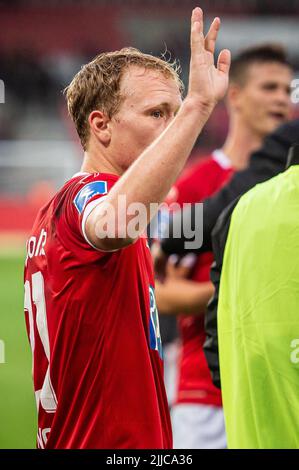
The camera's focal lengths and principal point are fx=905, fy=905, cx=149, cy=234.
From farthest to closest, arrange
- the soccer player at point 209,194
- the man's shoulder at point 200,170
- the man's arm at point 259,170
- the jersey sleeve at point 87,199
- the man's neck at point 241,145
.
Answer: the man's neck at point 241,145 → the man's shoulder at point 200,170 → the soccer player at point 209,194 → the man's arm at point 259,170 → the jersey sleeve at point 87,199

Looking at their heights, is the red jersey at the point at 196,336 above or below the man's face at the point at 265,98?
below

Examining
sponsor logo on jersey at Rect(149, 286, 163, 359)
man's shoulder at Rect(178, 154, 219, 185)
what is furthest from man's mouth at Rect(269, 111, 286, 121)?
sponsor logo on jersey at Rect(149, 286, 163, 359)

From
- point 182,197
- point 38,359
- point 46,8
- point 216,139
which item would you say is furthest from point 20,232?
point 38,359

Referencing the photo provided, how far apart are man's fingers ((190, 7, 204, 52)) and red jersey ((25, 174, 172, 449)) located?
1.33ft

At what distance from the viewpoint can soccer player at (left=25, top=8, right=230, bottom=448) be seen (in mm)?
2002

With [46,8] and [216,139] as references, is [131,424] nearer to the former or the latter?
[216,139]

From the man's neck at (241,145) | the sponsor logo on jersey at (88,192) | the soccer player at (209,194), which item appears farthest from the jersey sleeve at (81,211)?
the man's neck at (241,145)

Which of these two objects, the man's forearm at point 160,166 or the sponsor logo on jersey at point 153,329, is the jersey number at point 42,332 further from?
the man's forearm at point 160,166

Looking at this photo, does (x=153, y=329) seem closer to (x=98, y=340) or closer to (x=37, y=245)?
(x=98, y=340)

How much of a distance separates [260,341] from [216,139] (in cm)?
2112

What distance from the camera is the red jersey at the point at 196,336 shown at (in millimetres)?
4184

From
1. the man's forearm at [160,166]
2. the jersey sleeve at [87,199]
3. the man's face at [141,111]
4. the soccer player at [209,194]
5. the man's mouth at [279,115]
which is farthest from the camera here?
the man's mouth at [279,115]

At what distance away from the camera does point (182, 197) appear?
4.41m
